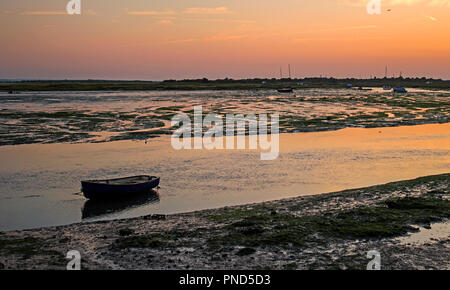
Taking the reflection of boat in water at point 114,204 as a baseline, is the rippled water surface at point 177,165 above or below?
above

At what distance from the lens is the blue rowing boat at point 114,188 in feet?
59.0

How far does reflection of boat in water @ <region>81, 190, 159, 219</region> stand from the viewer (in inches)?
662

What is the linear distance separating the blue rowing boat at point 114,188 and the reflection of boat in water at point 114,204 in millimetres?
222

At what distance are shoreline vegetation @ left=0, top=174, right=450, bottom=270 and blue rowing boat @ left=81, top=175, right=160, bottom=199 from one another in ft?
11.1

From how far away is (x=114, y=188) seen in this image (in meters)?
18.2
